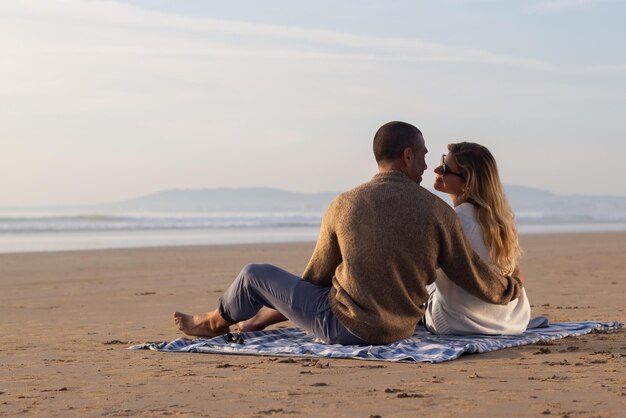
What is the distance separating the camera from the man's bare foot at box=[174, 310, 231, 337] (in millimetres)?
6418

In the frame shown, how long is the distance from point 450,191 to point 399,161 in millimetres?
709

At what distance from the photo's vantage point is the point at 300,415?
414 centimetres

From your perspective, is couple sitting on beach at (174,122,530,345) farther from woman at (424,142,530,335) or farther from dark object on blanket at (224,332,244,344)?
dark object on blanket at (224,332,244,344)

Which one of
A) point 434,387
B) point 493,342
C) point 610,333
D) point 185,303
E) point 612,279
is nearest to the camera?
point 434,387

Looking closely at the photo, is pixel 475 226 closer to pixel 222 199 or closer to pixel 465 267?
pixel 465 267

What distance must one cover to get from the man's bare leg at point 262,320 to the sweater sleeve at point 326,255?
0.53 meters

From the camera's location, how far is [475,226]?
6055 millimetres

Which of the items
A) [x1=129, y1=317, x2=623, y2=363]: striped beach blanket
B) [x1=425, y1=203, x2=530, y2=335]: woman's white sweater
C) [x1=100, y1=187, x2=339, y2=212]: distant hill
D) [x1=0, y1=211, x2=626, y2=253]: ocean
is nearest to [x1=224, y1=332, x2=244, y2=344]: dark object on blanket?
[x1=129, y1=317, x2=623, y2=363]: striped beach blanket

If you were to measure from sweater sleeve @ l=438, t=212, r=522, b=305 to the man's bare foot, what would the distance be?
1555 millimetres

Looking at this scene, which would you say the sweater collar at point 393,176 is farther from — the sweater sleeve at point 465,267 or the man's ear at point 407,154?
the sweater sleeve at point 465,267

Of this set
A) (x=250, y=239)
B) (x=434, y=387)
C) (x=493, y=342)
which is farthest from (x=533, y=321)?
(x=250, y=239)

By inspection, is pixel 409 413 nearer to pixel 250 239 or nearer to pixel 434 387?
pixel 434 387

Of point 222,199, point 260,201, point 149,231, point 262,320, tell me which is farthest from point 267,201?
point 262,320

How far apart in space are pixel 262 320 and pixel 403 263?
1.34 metres
